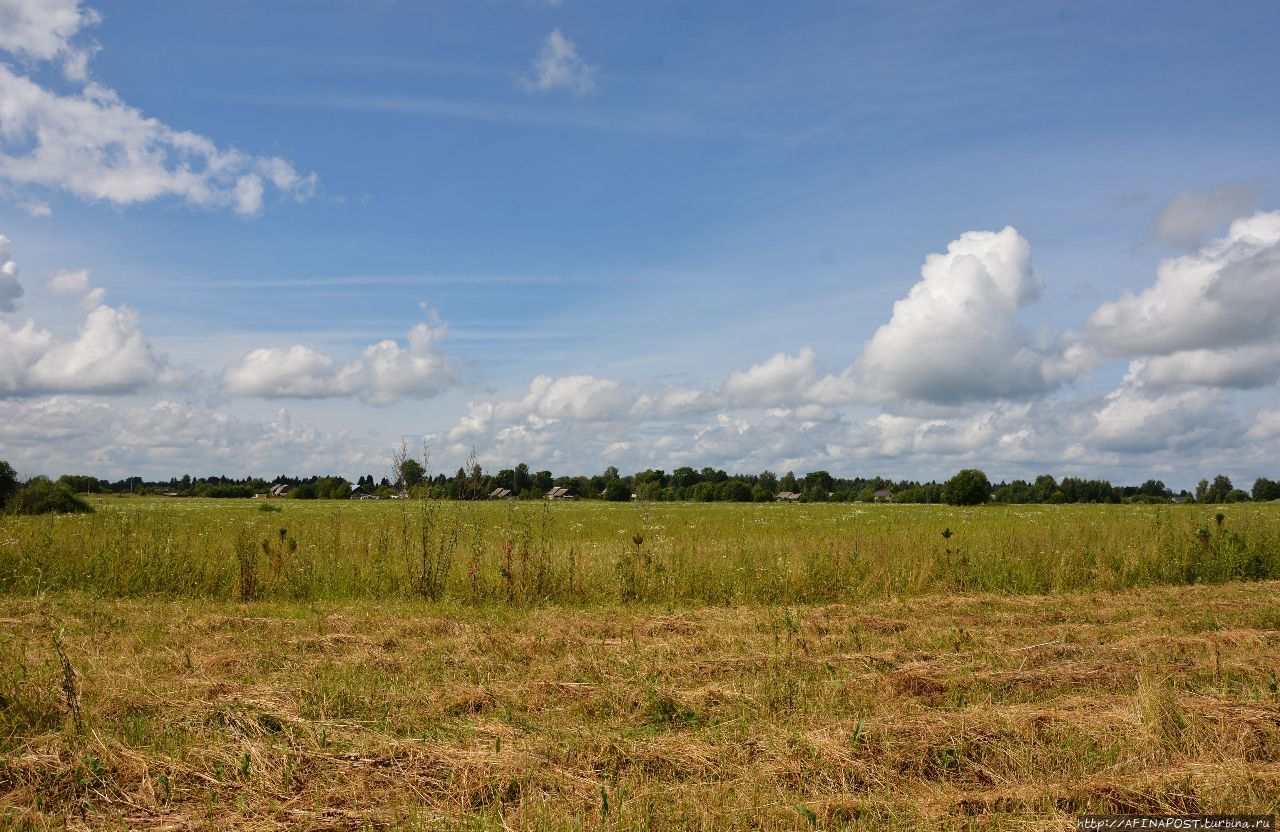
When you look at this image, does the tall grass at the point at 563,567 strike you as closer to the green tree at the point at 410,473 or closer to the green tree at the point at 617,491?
the green tree at the point at 410,473

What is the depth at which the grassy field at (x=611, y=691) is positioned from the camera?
4.22m

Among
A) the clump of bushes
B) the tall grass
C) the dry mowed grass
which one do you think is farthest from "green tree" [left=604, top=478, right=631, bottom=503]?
the dry mowed grass

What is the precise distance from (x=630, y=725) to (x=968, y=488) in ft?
192

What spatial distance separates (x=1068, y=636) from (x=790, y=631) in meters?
3.16

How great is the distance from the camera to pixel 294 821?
159 inches

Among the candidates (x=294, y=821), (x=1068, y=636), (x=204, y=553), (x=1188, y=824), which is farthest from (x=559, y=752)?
(x=204, y=553)

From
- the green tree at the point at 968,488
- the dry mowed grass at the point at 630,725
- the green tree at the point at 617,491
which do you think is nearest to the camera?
the dry mowed grass at the point at 630,725

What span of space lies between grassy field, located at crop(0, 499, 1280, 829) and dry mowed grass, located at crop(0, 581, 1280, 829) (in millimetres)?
26

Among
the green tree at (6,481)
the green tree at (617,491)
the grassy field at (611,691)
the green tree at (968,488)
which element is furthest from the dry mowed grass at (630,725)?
the green tree at (617,491)

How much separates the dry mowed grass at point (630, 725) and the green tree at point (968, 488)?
52225 mm

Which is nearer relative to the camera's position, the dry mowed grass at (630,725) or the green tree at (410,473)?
the dry mowed grass at (630,725)

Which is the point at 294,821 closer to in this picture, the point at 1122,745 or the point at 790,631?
the point at 1122,745

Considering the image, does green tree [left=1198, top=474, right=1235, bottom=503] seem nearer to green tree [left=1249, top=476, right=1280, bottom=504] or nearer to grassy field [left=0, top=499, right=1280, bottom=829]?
green tree [left=1249, top=476, right=1280, bottom=504]

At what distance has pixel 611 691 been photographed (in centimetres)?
620
